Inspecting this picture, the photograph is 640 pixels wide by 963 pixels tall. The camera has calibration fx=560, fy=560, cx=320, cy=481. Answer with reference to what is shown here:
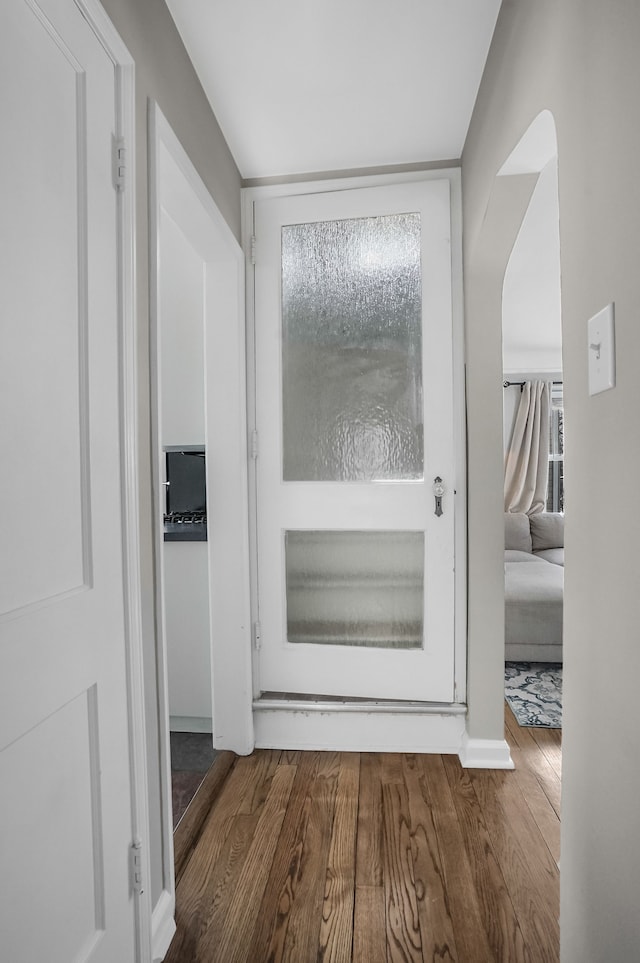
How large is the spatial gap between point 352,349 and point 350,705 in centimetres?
148

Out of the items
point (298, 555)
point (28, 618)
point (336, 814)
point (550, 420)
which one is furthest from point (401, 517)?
point (550, 420)

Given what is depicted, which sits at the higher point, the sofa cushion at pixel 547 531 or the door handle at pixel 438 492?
the door handle at pixel 438 492

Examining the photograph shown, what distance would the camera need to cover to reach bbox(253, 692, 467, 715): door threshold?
89.7 inches

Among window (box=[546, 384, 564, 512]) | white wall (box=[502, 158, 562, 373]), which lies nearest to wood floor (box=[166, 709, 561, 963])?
white wall (box=[502, 158, 562, 373])

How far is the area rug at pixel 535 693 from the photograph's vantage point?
2588 millimetres

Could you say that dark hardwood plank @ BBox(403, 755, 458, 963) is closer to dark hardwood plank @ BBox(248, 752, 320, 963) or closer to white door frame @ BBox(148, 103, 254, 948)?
dark hardwood plank @ BBox(248, 752, 320, 963)

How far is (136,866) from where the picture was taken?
1.23 meters

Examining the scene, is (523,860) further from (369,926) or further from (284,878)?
(284,878)

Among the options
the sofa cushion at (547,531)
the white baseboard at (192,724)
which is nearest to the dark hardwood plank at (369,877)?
the white baseboard at (192,724)

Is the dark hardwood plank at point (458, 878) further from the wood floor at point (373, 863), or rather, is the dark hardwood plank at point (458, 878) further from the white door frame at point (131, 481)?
the white door frame at point (131, 481)

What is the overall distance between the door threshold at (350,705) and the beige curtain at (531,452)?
4142 millimetres

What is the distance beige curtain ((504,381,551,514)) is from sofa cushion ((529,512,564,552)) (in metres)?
0.48

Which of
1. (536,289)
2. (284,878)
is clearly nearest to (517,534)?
(536,289)

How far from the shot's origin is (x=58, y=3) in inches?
38.7
